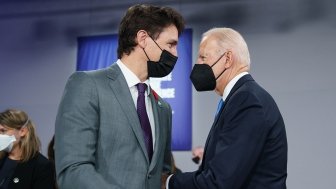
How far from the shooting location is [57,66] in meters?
6.52

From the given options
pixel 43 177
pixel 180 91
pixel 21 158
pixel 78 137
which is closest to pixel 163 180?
pixel 78 137

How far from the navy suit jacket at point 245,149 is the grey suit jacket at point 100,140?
198 mm

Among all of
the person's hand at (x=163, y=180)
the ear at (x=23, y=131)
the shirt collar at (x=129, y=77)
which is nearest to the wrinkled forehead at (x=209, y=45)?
the shirt collar at (x=129, y=77)

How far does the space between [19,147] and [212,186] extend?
187 centimetres

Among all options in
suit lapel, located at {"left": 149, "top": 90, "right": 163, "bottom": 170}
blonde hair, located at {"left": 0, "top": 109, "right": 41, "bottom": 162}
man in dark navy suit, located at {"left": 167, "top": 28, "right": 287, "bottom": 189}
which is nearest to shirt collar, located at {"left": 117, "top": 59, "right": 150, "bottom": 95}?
suit lapel, located at {"left": 149, "top": 90, "right": 163, "bottom": 170}

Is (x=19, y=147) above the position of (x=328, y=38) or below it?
below

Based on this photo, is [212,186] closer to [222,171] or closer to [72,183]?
[222,171]

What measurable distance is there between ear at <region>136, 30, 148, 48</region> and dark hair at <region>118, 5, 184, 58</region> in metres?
0.01

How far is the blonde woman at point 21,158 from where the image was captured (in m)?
2.93

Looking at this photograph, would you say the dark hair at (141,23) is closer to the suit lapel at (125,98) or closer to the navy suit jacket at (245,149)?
the suit lapel at (125,98)

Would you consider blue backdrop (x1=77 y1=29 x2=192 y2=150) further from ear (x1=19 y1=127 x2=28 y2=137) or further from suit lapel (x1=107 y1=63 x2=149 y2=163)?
suit lapel (x1=107 y1=63 x2=149 y2=163)

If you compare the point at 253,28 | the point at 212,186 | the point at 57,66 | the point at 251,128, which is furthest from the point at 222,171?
the point at 57,66

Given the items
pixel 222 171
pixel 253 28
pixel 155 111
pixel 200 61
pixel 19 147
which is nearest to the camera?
pixel 222 171

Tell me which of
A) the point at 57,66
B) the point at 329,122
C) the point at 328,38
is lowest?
the point at 329,122
